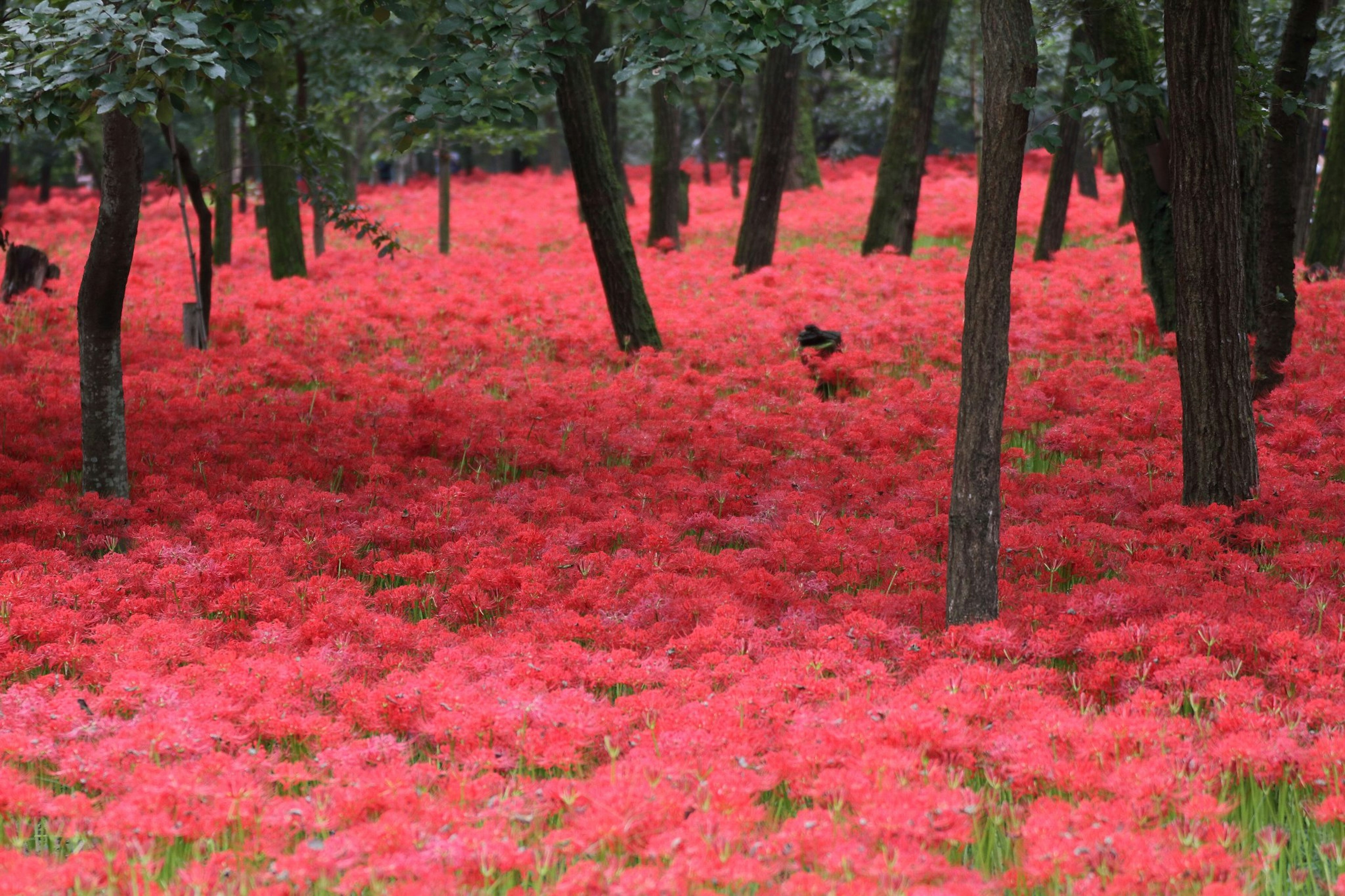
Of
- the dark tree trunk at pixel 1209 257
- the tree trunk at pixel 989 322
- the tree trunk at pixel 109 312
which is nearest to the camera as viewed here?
the tree trunk at pixel 989 322

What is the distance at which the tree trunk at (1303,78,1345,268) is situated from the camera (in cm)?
1180

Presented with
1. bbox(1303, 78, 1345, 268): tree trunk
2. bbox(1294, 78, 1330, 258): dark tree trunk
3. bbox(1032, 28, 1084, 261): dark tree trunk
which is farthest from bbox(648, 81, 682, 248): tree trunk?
bbox(1303, 78, 1345, 268): tree trunk

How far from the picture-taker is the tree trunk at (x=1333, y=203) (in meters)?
11.8

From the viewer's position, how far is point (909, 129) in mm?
14750

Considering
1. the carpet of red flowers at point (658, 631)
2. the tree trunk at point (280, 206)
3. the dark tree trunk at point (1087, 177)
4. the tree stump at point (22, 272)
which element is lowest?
the carpet of red flowers at point (658, 631)

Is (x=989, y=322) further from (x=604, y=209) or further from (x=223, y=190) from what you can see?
(x=223, y=190)

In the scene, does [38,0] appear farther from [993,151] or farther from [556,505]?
[993,151]

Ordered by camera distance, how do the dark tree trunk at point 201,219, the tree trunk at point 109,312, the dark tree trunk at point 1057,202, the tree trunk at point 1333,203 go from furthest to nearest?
the dark tree trunk at point 1057,202 → the tree trunk at point 1333,203 → the dark tree trunk at point 201,219 → the tree trunk at point 109,312

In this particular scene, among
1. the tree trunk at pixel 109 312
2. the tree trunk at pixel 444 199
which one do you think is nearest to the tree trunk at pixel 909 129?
the tree trunk at pixel 444 199

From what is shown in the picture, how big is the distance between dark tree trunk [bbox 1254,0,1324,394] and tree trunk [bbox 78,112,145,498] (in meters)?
6.59

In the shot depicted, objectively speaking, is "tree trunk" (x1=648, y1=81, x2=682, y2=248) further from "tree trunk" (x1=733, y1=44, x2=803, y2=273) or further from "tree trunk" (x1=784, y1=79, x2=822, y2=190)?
"tree trunk" (x1=784, y1=79, x2=822, y2=190)

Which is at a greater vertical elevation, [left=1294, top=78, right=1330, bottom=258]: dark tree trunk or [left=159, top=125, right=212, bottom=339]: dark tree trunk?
[left=1294, top=78, right=1330, bottom=258]: dark tree trunk

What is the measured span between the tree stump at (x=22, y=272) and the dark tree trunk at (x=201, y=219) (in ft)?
9.35

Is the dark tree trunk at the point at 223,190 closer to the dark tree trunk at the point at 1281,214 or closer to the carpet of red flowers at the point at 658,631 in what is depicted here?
the carpet of red flowers at the point at 658,631
